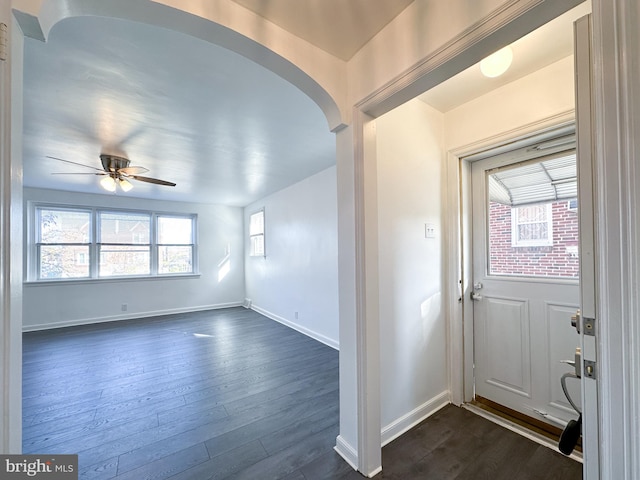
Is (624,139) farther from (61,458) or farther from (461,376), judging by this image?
(61,458)

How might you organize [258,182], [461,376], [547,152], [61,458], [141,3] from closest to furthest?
[141,3]
[61,458]
[547,152]
[461,376]
[258,182]

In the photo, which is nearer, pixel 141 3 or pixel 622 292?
pixel 622 292

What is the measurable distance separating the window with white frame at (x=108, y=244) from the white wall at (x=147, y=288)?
0.56 ft

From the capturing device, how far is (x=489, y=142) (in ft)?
6.39

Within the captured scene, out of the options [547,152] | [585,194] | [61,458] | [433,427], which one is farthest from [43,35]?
[433,427]

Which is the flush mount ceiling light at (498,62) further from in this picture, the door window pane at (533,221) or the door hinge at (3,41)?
the door hinge at (3,41)

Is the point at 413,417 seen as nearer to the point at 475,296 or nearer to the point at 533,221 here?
the point at 475,296

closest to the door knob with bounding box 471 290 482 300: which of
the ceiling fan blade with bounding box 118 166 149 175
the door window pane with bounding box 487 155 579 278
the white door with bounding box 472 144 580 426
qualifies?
the white door with bounding box 472 144 580 426

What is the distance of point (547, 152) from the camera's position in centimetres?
182

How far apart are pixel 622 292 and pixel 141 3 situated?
1.77m

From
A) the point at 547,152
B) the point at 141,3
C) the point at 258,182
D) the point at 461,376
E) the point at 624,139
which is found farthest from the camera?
the point at 258,182

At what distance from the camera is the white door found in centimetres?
176

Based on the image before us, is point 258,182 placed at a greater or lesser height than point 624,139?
greater

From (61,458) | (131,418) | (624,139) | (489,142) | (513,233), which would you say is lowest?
(131,418)
